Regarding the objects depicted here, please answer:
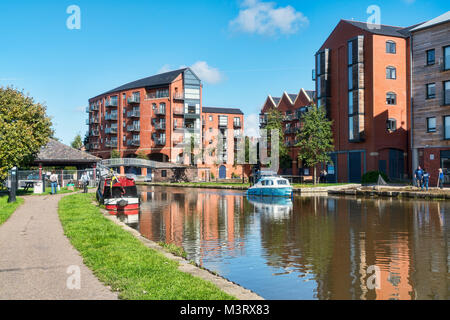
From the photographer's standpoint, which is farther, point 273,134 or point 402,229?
point 273,134

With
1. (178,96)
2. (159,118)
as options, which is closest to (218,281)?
(178,96)

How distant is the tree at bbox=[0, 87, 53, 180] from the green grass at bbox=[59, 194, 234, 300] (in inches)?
685

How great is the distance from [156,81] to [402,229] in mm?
70383

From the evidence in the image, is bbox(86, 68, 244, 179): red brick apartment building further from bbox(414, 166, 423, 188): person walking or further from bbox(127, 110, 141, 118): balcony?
bbox(414, 166, 423, 188): person walking

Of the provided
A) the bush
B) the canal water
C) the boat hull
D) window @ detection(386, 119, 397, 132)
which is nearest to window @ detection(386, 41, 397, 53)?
window @ detection(386, 119, 397, 132)

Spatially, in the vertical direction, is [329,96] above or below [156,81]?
below

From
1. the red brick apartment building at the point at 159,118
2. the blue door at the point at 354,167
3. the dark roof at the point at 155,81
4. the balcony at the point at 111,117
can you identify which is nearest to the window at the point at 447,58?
the blue door at the point at 354,167

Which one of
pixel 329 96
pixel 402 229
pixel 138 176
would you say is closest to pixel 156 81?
pixel 138 176

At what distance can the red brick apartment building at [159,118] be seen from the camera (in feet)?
259

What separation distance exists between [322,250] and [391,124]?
3933cm

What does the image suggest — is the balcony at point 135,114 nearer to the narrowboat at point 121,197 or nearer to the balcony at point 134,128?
the balcony at point 134,128

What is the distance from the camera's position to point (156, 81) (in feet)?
268
